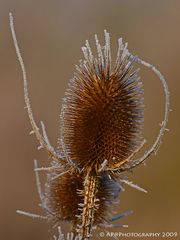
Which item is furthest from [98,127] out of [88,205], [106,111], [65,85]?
[65,85]

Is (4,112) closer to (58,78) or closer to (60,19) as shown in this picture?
(58,78)

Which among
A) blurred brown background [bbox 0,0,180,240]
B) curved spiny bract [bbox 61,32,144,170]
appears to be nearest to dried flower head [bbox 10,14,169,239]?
curved spiny bract [bbox 61,32,144,170]

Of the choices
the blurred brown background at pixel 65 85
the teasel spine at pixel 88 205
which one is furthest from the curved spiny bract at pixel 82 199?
the blurred brown background at pixel 65 85

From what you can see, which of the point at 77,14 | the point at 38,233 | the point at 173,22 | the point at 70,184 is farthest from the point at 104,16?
the point at 70,184

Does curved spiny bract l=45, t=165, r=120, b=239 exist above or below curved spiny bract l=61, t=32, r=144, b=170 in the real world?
below

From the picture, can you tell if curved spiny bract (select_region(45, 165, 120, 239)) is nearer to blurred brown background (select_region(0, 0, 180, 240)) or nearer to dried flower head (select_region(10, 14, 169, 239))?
dried flower head (select_region(10, 14, 169, 239))

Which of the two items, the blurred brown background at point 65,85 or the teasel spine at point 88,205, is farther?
the blurred brown background at point 65,85

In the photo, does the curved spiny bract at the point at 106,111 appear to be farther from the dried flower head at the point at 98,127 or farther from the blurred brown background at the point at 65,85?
the blurred brown background at the point at 65,85
